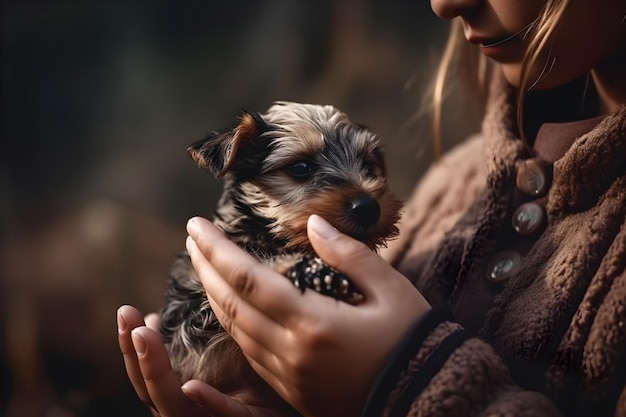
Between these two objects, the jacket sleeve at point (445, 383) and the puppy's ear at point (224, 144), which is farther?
the puppy's ear at point (224, 144)

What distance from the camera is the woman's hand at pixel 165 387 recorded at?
809 mm

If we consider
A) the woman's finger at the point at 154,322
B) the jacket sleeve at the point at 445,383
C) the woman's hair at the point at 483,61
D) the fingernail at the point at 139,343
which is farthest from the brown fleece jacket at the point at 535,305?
the woman's finger at the point at 154,322

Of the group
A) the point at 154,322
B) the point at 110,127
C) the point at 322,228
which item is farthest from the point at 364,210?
the point at 110,127

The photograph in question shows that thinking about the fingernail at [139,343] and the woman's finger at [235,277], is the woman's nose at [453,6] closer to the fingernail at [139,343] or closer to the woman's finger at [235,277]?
the woman's finger at [235,277]

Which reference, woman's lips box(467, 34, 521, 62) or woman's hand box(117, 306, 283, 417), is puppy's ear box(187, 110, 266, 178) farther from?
woman's lips box(467, 34, 521, 62)

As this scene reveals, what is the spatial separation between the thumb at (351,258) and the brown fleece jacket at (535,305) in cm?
9

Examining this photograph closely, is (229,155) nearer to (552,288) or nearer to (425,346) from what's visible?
(425,346)

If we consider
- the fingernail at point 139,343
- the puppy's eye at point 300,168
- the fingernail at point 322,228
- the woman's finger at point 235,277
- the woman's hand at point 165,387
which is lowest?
the woman's hand at point 165,387

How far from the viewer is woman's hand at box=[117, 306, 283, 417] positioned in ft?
2.65

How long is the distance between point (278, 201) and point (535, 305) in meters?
0.39

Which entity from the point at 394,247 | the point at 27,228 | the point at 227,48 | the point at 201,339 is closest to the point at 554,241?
the point at 394,247

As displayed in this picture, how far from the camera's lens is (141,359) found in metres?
0.84

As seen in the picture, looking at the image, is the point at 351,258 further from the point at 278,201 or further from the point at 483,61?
the point at 483,61

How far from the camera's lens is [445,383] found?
2.29 ft
